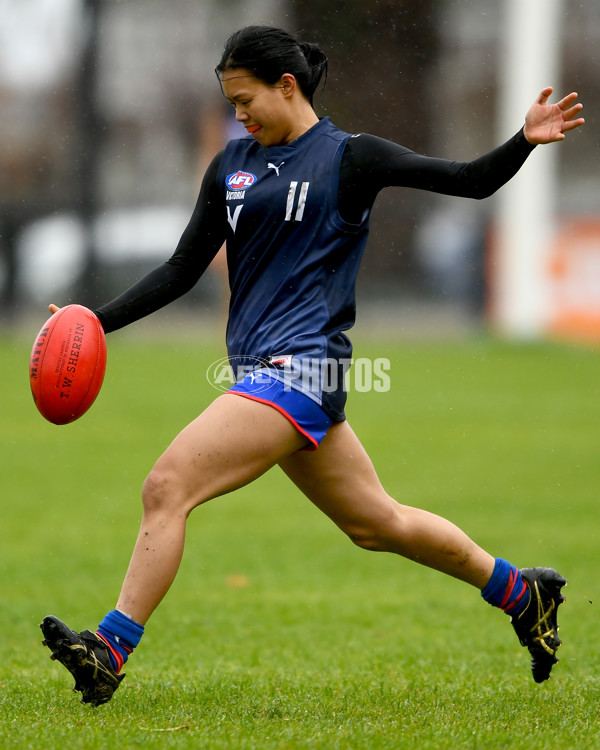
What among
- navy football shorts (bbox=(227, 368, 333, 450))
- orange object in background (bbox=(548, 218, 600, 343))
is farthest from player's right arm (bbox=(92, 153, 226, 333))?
orange object in background (bbox=(548, 218, 600, 343))

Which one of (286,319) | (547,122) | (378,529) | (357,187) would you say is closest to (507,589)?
(378,529)

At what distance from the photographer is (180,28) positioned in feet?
106

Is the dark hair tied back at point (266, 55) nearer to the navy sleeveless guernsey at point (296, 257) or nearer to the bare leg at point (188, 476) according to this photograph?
the navy sleeveless guernsey at point (296, 257)

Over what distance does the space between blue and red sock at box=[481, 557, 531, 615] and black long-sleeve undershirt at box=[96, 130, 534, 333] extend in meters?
1.38

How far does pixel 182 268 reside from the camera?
4.32 m

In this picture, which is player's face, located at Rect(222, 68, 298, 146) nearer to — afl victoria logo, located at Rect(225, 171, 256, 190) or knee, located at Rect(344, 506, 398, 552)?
afl victoria logo, located at Rect(225, 171, 256, 190)

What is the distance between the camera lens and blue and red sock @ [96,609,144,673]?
374 centimetres

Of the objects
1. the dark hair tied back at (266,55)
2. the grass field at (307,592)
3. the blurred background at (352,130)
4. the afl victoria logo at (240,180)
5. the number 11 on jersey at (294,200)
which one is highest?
the blurred background at (352,130)

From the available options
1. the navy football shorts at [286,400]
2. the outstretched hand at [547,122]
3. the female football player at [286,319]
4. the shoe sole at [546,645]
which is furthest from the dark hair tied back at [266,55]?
the shoe sole at [546,645]

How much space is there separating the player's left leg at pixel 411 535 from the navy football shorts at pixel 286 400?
184mm

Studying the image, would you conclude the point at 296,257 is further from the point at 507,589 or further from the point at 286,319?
the point at 507,589

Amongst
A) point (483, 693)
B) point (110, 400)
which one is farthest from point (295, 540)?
point (110, 400)

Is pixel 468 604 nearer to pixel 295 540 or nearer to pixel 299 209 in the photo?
pixel 295 540

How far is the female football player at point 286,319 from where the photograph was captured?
12.3ft
